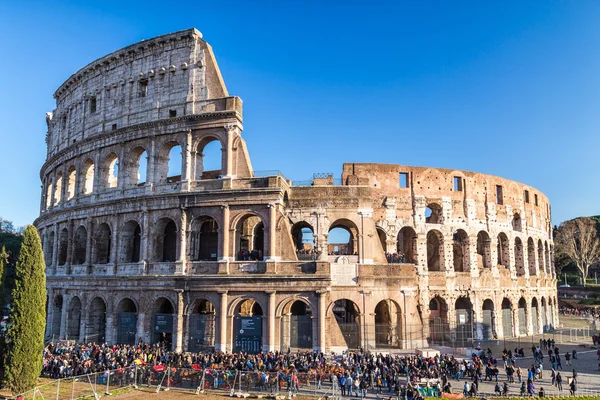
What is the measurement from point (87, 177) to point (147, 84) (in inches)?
331

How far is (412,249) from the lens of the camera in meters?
31.5

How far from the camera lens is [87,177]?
32.1 m

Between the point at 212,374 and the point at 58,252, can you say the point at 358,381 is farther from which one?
the point at 58,252

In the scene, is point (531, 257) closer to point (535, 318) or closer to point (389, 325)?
point (535, 318)

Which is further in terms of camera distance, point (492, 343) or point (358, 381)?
point (492, 343)

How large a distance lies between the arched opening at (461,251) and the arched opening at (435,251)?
54.4 inches

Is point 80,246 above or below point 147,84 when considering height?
below

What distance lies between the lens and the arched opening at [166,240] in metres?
27.6

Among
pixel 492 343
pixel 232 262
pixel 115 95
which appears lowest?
pixel 492 343

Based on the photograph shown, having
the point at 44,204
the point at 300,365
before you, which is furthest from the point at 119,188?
the point at 300,365

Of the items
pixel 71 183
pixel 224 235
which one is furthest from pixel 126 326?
pixel 71 183

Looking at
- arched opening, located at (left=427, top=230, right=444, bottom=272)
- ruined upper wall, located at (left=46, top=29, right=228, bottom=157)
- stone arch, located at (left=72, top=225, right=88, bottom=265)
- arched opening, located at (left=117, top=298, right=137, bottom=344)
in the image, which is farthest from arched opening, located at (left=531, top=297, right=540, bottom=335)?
stone arch, located at (left=72, top=225, right=88, bottom=265)

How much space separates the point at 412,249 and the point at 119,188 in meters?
20.2

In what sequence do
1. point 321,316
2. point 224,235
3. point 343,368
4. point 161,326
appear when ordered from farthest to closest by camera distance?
point 161,326 → point 224,235 → point 321,316 → point 343,368
